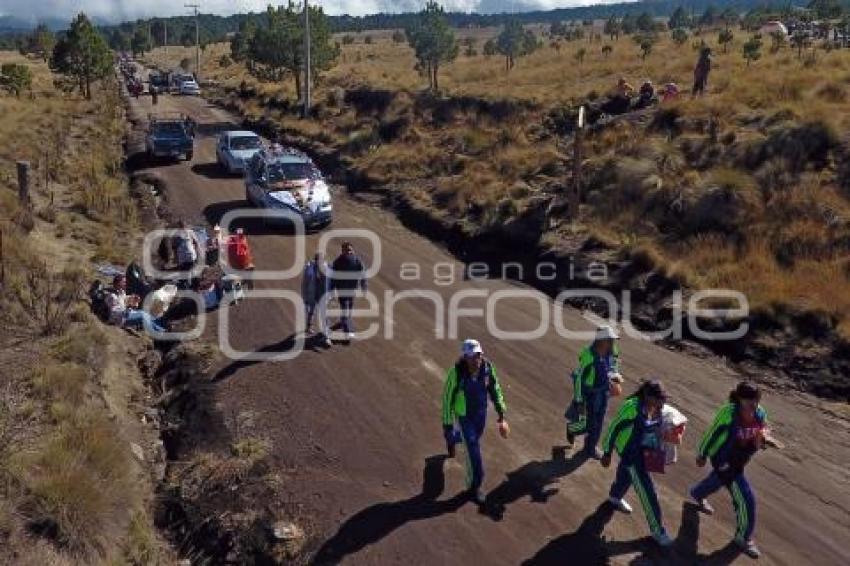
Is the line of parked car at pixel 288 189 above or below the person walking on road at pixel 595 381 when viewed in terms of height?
above

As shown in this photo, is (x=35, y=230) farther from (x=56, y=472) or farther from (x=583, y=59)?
(x=583, y=59)

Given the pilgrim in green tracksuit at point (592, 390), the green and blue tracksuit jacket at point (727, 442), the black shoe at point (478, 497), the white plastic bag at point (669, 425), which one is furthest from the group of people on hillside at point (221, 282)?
the green and blue tracksuit jacket at point (727, 442)

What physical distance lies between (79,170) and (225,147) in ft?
17.6

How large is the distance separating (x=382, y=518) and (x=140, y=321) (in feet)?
24.3

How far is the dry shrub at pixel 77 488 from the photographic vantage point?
7270 millimetres

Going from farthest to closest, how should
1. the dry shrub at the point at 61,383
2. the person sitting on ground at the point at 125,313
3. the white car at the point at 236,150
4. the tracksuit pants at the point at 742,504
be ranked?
the white car at the point at 236,150, the person sitting on ground at the point at 125,313, the dry shrub at the point at 61,383, the tracksuit pants at the point at 742,504

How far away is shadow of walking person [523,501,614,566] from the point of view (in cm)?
767

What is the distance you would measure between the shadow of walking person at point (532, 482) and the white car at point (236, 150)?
2026 cm

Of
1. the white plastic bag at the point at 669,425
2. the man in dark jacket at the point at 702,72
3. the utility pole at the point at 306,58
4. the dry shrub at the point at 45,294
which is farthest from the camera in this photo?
the utility pole at the point at 306,58

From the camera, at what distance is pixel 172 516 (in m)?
8.72

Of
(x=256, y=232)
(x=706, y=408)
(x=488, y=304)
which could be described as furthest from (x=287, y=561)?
(x=256, y=232)

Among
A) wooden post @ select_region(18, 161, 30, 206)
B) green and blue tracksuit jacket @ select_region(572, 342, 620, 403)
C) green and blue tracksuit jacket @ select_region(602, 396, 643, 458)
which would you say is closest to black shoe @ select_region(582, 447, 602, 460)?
green and blue tracksuit jacket @ select_region(572, 342, 620, 403)

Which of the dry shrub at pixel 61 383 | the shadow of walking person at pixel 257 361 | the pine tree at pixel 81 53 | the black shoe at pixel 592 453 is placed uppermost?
the pine tree at pixel 81 53

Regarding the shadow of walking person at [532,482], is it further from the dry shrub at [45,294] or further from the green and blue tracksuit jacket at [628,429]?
the dry shrub at [45,294]
